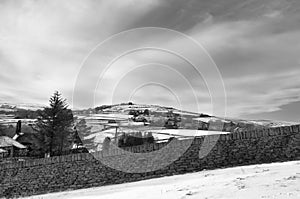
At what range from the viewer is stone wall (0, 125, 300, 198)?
8.95 m

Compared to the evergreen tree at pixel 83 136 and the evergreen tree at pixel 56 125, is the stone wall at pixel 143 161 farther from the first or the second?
the evergreen tree at pixel 83 136

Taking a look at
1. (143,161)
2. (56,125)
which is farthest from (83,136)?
(143,161)

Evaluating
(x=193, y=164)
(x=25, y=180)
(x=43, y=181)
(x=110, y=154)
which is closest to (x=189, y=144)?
(x=193, y=164)

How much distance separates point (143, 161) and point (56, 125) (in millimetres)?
20302

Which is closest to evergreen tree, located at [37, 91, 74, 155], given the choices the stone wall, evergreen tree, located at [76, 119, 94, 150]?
evergreen tree, located at [76, 119, 94, 150]

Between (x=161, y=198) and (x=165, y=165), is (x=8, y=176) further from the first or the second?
(x=161, y=198)

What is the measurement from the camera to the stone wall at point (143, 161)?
8.95 meters

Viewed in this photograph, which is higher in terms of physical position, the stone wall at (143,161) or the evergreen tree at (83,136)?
the evergreen tree at (83,136)

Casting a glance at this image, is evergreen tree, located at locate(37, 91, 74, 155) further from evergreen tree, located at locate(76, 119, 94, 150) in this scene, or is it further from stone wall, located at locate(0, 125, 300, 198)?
stone wall, located at locate(0, 125, 300, 198)

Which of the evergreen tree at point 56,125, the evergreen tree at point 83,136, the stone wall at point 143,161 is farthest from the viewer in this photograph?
the evergreen tree at point 83,136

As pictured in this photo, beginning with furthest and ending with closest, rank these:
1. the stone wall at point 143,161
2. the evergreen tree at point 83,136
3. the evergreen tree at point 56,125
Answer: the evergreen tree at point 83,136, the evergreen tree at point 56,125, the stone wall at point 143,161

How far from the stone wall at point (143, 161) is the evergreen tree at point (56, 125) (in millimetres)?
15025

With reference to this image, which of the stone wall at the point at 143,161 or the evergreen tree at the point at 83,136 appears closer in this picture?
the stone wall at the point at 143,161

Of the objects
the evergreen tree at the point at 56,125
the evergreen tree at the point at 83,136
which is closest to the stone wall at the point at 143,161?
the evergreen tree at the point at 56,125
